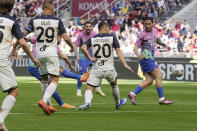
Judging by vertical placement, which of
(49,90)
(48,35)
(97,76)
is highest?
(48,35)

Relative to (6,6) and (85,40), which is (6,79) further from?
(85,40)

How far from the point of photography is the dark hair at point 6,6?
10.7m

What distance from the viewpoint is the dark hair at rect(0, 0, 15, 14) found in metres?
10.7

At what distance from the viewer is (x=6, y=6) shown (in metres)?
10.8

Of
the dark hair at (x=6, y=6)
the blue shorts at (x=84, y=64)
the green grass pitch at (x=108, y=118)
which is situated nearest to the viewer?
the dark hair at (x=6, y=6)

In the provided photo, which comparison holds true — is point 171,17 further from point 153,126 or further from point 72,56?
point 153,126

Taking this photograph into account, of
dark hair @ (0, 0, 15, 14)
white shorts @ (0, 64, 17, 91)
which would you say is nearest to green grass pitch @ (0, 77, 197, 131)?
white shorts @ (0, 64, 17, 91)

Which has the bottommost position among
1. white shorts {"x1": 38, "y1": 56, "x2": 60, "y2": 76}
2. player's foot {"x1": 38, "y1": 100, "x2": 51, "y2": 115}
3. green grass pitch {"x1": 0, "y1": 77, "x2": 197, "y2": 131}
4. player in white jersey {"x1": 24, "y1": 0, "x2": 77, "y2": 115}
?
green grass pitch {"x1": 0, "y1": 77, "x2": 197, "y2": 131}

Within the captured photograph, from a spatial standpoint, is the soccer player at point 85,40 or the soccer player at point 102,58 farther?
the soccer player at point 85,40

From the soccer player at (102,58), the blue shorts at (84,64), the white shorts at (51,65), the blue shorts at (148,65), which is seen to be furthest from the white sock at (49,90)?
the blue shorts at (84,64)

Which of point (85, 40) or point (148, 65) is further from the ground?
point (85, 40)

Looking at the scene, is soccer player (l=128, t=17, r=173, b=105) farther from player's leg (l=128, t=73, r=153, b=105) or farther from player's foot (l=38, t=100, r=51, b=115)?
player's foot (l=38, t=100, r=51, b=115)

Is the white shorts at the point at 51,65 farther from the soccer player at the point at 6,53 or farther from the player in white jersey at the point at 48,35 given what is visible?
the soccer player at the point at 6,53

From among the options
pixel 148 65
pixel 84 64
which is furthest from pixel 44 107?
pixel 84 64
